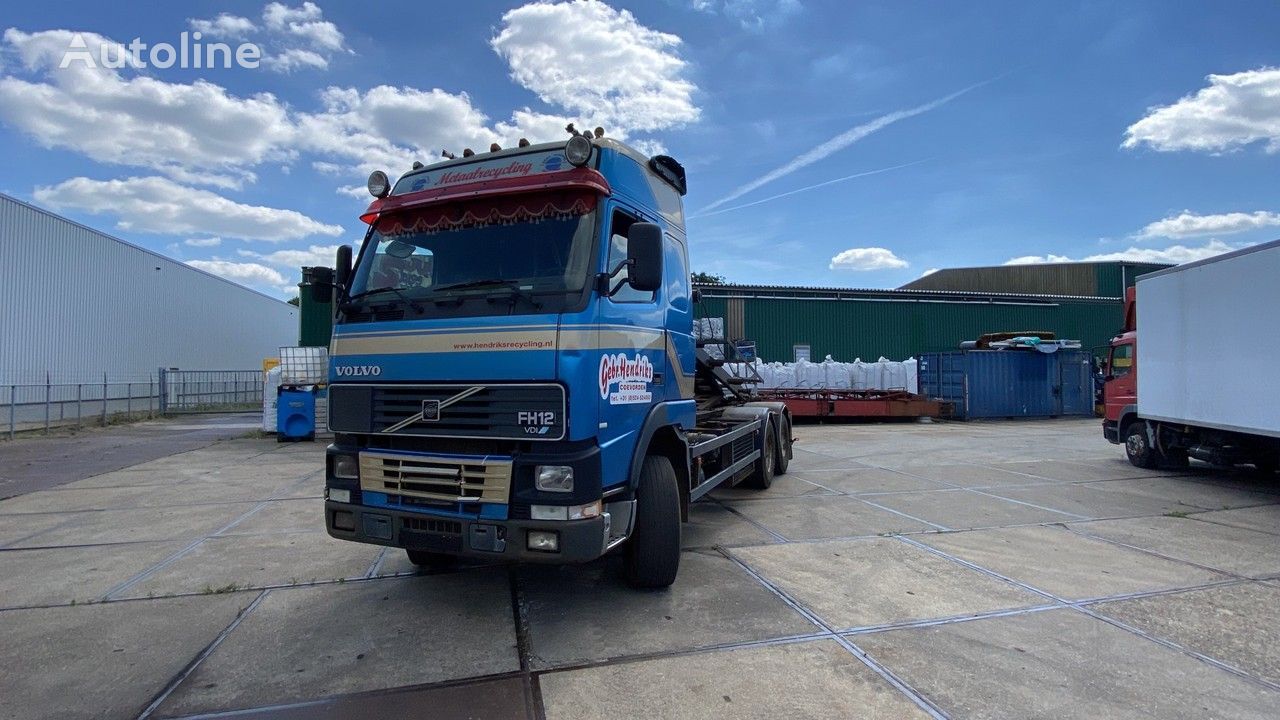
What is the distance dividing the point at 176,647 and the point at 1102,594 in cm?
625

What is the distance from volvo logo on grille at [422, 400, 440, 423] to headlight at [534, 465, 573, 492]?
72cm

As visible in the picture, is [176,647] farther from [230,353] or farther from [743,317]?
[230,353]

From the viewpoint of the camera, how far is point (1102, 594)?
4.77 meters

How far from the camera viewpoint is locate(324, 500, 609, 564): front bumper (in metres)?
3.65

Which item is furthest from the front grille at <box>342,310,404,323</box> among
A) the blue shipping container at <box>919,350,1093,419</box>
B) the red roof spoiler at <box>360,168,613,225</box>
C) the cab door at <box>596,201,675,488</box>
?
the blue shipping container at <box>919,350,1093,419</box>

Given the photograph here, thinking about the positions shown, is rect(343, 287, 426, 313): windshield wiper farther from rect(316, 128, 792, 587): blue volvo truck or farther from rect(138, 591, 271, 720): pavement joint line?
rect(138, 591, 271, 720): pavement joint line

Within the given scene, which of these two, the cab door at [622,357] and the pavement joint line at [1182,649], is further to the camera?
the cab door at [622,357]

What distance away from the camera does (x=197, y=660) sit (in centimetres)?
377

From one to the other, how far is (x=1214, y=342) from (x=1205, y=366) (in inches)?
14.7

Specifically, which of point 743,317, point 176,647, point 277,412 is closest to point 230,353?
point 277,412

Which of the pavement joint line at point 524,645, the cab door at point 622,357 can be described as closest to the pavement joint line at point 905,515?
the cab door at point 622,357

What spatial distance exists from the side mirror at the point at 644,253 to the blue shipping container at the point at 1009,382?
761 inches

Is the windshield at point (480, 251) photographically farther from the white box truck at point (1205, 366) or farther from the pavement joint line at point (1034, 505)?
the white box truck at point (1205, 366)

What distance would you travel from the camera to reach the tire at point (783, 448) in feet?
32.4
